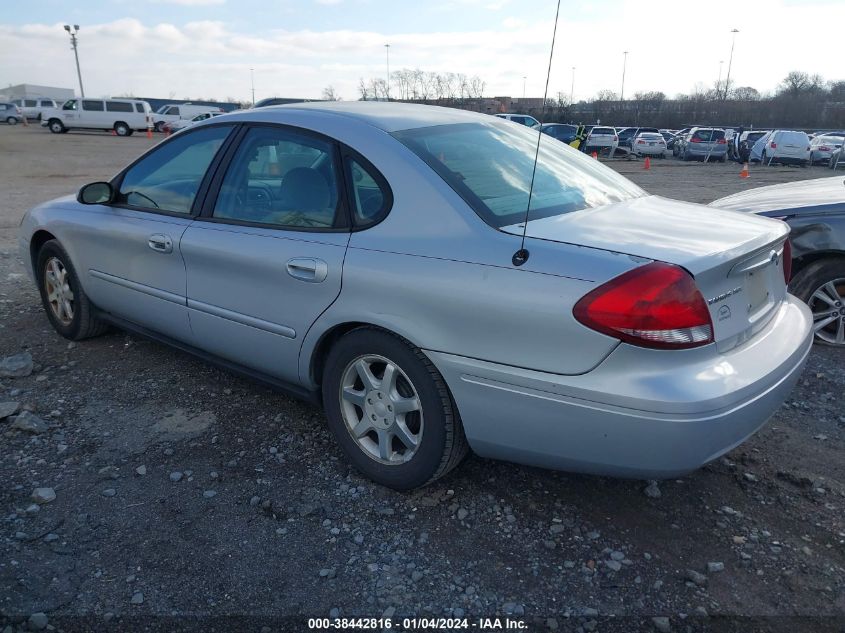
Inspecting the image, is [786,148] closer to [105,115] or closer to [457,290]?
[457,290]

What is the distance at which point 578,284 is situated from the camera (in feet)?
7.57

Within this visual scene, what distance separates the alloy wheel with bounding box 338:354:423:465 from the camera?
9.32 ft

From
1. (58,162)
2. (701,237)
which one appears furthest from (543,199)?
(58,162)

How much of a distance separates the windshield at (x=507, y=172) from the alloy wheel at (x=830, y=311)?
78.4 inches

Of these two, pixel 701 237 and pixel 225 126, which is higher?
pixel 225 126

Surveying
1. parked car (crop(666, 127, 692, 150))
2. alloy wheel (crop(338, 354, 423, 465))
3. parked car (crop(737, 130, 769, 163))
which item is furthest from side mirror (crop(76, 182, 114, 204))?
parked car (crop(666, 127, 692, 150))

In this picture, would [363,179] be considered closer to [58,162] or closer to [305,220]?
[305,220]

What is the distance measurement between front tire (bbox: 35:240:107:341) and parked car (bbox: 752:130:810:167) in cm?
2758

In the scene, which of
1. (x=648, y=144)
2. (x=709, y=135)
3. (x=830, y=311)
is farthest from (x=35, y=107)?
(x=830, y=311)

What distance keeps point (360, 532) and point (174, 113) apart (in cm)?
4660

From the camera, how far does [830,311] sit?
15.4 ft

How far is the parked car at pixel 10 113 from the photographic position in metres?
50.2

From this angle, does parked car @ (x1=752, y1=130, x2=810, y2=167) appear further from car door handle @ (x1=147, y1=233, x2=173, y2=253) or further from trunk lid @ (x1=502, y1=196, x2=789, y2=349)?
car door handle @ (x1=147, y1=233, x2=173, y2=253)

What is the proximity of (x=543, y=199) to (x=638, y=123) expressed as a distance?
54873 millimetres
